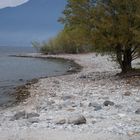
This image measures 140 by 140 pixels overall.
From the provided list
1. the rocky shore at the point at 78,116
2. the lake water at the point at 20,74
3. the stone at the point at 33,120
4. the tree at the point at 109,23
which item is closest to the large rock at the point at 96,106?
the rocky shore at the point at 78,116

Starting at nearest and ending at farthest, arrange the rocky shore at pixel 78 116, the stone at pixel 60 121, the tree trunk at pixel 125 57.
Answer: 1. the rocky shore at pixel 78 116
2. the stone at pixel 60 121
3. the tree trunk at pixel 125 57

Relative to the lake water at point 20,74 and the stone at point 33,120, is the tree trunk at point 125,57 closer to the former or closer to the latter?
the lake water at point 20,74

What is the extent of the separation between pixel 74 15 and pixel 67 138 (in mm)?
17635

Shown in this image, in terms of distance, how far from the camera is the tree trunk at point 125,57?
2924 centimetres

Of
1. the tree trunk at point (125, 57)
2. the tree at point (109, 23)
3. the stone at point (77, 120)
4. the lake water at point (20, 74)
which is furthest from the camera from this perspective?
the tree trunk at point (125, 57)

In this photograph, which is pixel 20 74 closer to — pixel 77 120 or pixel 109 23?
pixel 109 23

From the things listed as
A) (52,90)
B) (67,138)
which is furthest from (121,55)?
(67,138)

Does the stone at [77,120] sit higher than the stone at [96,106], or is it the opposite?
the stone at [77,120]

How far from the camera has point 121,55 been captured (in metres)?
29.9

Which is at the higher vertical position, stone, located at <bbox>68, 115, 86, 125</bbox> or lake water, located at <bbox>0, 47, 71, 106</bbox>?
stone, located at <bbox>68, 115, 86, 125</bbox>

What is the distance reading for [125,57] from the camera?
29844 millimetres

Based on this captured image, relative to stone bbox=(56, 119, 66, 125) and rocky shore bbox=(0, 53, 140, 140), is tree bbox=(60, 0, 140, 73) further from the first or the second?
stone bbox=(56, 119, 66, 125)

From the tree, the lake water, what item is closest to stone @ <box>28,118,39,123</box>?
the lake water

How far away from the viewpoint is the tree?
89.4 ft
